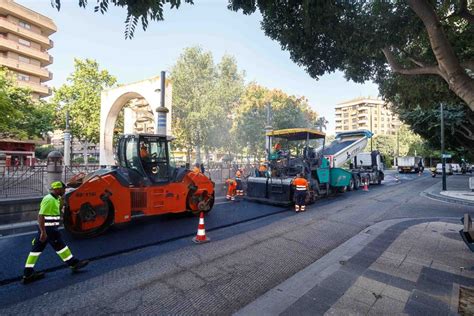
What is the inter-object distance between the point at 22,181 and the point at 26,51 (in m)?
43.2

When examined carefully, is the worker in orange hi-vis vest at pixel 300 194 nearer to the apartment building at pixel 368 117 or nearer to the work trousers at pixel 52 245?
the work trousers at pixel 52 245

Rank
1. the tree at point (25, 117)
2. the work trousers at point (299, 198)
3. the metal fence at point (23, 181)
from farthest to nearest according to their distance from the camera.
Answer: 1. the tree at point (25, 117)
2. the work trousers at point (299, 198)
3. the metal fence at point (23, 181)

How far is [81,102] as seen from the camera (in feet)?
102

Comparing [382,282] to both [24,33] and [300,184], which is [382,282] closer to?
[300,184]

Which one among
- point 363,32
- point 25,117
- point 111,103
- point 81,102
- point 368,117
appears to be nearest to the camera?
point 363,32

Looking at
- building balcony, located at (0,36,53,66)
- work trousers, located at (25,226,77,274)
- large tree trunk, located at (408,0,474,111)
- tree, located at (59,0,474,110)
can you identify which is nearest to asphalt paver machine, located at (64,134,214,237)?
work trousers, located at (25,226,77,274)

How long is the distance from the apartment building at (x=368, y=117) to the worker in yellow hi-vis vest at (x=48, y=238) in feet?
354

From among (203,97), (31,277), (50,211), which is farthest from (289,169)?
(203,97)

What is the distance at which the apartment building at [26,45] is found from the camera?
3922 centimetres

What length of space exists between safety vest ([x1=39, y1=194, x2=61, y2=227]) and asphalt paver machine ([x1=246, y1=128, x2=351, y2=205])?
7904 millimetres

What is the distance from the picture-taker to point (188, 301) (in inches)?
146

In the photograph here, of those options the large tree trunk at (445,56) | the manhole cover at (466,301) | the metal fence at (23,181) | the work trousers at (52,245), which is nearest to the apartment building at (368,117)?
the large tree trunk at (445,56)

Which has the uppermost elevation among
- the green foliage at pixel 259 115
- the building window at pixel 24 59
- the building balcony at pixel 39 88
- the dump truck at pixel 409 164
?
the building window at pixel 24 59

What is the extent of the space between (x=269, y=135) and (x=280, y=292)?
29.5 feet
